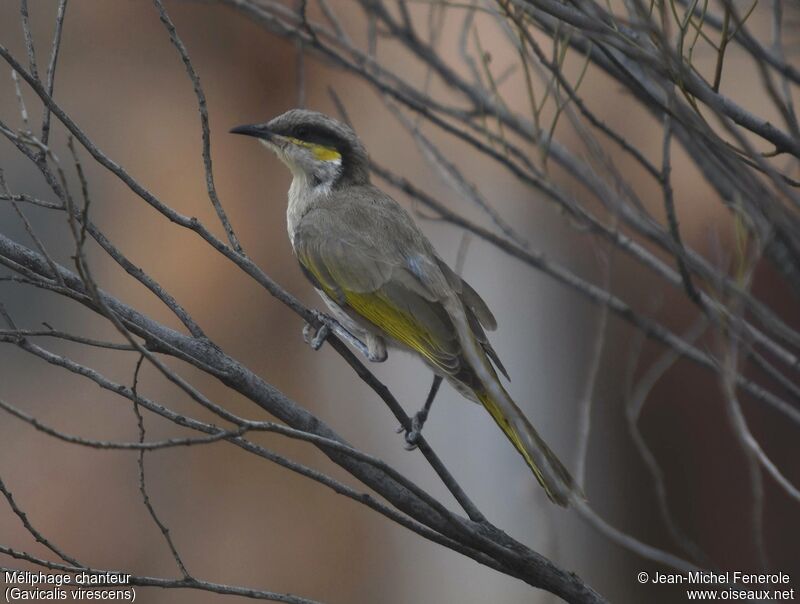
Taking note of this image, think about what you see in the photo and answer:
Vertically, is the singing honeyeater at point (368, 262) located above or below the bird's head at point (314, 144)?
below

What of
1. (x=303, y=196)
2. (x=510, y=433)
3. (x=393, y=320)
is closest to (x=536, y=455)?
(x=510, y=433)

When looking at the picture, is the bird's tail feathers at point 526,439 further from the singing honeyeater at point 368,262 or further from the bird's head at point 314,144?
the bird's head at point 314,144

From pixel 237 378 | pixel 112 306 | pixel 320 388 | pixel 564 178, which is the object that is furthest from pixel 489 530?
pixel 320 388

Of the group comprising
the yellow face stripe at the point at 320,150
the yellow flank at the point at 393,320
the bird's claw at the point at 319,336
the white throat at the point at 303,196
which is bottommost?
the bird's claw at the point at 319,336

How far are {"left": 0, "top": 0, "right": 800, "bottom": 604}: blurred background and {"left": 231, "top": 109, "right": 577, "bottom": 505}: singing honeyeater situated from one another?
3.27 metres

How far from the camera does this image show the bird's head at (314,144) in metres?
4.57

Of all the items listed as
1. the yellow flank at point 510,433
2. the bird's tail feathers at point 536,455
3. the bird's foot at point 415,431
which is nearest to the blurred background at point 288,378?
the bird's foot at point 415,431

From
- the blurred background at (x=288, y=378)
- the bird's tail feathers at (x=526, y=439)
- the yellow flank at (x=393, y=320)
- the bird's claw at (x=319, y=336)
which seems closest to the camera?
the bird's tail feathers at (x=526, y=439)

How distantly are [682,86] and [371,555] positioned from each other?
6948 mm

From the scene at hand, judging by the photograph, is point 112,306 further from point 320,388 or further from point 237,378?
point 320,388

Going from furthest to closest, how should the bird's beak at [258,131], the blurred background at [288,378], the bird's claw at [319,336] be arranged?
the blurred background at [288,378], the bird's beak at [258,131], the bird's claw at [319,336]

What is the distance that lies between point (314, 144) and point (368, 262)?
730 millimetres

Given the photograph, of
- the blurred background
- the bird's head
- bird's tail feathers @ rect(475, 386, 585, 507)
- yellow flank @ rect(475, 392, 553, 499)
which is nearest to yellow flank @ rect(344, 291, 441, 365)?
yellow flank @ rect(475, 392, 553, 499)

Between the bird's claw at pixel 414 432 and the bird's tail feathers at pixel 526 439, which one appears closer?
the bird's tail feathers at pixel 526 439
